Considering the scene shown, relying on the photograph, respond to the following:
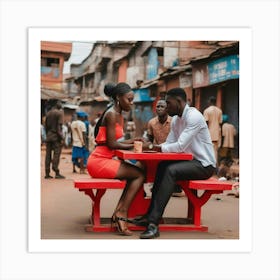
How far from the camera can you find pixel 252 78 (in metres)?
6.28

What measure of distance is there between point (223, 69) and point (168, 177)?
727cm

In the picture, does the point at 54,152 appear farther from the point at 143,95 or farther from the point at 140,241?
the point at 143,95

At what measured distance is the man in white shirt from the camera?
20.7ft

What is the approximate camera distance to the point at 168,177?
250 inches

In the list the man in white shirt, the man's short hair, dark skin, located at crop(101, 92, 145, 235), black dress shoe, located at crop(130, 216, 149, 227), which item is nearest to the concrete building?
the man's short hair

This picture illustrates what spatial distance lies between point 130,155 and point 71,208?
7.07 ft

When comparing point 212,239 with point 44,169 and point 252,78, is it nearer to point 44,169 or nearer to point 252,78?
point 252,78

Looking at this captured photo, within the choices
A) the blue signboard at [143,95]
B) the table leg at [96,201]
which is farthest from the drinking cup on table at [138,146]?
the blue signboard at [143,95]

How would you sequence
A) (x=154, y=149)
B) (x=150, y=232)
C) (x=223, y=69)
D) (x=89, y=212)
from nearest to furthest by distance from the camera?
(x=150, y=232)
(x=154, y=149)
(x=89, y=212)
(x=223, y=69)

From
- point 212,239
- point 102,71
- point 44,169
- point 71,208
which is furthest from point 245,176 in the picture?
point 102,71

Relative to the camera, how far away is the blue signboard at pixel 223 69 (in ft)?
40.9

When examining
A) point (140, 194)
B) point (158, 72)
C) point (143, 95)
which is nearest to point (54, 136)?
point (140, 194)

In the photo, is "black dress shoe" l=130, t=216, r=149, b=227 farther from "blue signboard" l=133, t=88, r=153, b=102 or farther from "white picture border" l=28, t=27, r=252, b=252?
"blue signboard" l=133, t=88, r=153, b=102

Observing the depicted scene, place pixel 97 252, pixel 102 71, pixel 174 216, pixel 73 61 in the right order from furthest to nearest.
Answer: pixel 102 71, pixel 73 61, pixel 174 216, pixel 97 252
